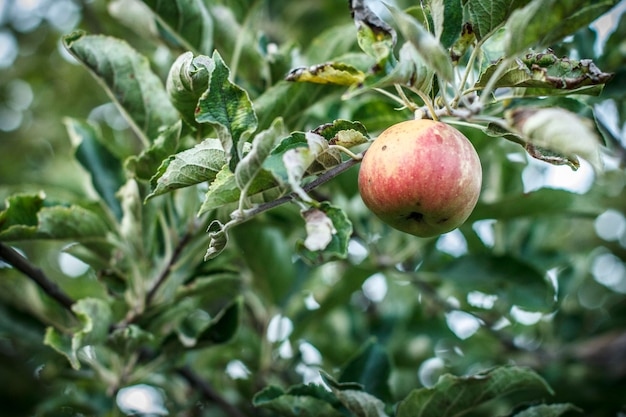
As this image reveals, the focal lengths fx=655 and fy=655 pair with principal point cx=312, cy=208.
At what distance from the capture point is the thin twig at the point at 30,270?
132 cm

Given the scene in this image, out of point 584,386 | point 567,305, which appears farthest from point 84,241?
point 567,305

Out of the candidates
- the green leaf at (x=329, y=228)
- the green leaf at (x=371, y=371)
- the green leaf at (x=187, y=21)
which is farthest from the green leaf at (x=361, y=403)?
the green leaf at (x=187, y=21)

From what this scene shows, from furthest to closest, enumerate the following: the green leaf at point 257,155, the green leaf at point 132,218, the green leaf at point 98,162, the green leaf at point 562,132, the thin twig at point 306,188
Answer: the green leaf at point 98,162 < the green leaf at point 132,218 < the thin twig at point 306,188 < the green leaf at point 257,155 < the green leaf at point 562,132

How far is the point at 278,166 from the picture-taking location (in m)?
0.96

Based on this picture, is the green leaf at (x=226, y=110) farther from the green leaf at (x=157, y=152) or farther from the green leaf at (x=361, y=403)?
the green leaf at (x=361, y=403)

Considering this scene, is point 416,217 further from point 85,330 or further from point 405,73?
point 85,330

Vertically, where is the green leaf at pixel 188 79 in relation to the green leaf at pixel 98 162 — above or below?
above

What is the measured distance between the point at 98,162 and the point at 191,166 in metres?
0.76

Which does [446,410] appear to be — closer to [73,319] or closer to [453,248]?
[73,319]

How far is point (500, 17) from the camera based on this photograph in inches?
40.0

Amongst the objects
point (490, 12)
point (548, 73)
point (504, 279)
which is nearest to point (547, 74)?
point (548, 73)

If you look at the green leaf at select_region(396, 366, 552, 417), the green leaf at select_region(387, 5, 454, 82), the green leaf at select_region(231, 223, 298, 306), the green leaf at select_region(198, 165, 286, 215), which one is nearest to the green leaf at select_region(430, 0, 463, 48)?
the green leaf at select_region(387, 5, 454, 82)

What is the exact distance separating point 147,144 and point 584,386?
171 cm

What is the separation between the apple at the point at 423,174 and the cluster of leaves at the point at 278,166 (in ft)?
0.17
